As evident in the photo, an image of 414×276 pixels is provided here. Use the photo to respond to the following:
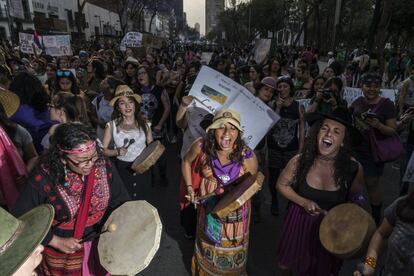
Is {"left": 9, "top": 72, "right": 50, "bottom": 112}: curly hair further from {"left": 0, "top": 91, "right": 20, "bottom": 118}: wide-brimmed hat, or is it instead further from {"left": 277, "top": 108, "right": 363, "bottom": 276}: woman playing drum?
{"left": 277, "top": 108, "right": 363, "bottom": 276}: woman playing drum

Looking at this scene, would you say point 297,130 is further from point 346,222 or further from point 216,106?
point 346,222

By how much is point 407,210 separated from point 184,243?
273cm

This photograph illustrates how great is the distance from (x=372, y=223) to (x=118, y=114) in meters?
2.88

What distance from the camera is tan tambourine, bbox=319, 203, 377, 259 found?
2.16 meters

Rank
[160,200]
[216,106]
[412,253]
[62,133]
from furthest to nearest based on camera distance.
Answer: [160,200] < [216,106] < [62,133] < [412,253]

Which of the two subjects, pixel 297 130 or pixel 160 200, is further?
pixel 160 200

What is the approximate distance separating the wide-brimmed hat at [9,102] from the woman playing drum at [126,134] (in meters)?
0.94

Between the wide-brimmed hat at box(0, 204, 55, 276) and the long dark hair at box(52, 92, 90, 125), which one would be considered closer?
the wide-brimmed hat at box(0, 204, 55, 276)

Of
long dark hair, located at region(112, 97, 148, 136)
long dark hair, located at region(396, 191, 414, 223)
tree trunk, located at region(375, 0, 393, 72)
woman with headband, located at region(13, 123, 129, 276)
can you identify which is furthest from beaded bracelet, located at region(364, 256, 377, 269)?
tree trunk, located at region(375, 0, 393, 72)

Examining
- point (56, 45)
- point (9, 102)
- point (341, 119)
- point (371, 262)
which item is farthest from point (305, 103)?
point (56, 45)

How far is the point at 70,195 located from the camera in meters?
2.22

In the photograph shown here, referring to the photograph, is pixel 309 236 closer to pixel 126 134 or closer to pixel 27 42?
pixel 126 134

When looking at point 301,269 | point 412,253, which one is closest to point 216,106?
point 301,269

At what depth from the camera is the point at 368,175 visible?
157 inches
